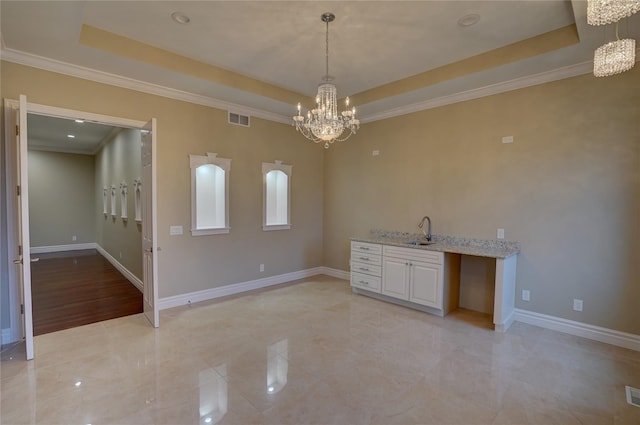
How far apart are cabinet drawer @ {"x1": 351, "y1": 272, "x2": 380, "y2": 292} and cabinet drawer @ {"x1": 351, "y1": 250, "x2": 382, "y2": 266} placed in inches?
9.0

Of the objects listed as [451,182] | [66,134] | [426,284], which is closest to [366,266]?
[426,284]

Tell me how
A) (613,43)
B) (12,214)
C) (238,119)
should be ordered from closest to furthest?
1. (613,43)
2. (12,214)
3. (238,119)

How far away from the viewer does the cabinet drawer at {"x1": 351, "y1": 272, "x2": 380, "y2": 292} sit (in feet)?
15.6

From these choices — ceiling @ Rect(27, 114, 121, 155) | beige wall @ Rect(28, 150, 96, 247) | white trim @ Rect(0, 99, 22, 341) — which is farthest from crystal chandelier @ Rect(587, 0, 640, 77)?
beige wall @ Rect(28, 150, 96, 247)

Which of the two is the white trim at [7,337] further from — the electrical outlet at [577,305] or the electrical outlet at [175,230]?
the electrical outlet at [577,305]

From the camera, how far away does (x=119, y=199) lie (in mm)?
6828

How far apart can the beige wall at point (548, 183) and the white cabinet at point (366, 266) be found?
741 mm

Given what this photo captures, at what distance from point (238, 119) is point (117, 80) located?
5.59ft

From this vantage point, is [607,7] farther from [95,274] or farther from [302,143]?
[95,274]

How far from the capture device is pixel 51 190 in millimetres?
9234

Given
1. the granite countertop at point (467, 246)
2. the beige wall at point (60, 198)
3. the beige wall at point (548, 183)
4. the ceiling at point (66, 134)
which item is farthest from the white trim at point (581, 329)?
the beige wall at point (60, 198)

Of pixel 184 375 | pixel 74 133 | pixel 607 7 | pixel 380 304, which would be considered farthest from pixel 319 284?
pixel 74 133

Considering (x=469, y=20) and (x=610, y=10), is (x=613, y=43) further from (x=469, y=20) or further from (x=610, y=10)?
(x=469, y=20)

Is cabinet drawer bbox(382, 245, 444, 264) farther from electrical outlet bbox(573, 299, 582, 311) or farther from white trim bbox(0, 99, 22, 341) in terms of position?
white trim bbox(0, 99, 22, 341)
